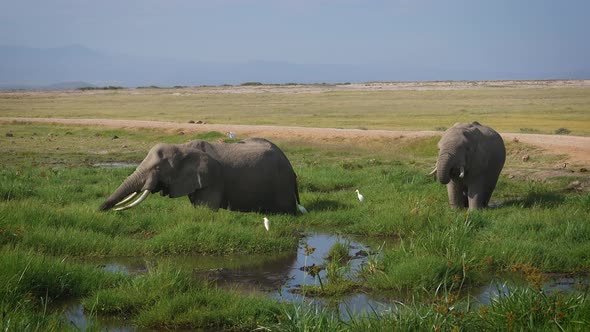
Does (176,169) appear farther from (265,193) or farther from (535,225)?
(535,225)

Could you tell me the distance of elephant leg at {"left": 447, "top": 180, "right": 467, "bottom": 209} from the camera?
15234 mm

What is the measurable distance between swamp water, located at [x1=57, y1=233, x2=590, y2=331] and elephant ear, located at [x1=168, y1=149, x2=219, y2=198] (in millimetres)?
2324

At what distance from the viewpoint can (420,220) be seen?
13.0 m

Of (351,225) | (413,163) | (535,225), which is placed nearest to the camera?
(535,225)

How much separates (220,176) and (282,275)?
4.00 m

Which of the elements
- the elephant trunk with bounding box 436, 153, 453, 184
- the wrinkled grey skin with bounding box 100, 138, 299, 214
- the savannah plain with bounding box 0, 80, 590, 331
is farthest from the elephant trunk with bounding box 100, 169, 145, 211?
the elephant trunk with bounding box 436, 153, 453, 184

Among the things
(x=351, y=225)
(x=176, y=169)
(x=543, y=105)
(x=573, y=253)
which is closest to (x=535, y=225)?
(x=573, y=253)

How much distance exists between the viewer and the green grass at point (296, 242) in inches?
283

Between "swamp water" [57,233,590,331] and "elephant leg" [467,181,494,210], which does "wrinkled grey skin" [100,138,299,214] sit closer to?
"swamp water" [57,233,590,331]

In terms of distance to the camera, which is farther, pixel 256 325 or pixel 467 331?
pixel 256 325

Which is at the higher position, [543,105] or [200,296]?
[200,296]

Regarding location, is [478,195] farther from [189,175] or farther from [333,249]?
[189,175]

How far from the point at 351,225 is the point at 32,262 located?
20.2 feet

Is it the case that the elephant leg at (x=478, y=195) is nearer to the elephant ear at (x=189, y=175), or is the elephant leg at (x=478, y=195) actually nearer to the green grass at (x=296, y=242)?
the green grass at (x=296, y=242)
